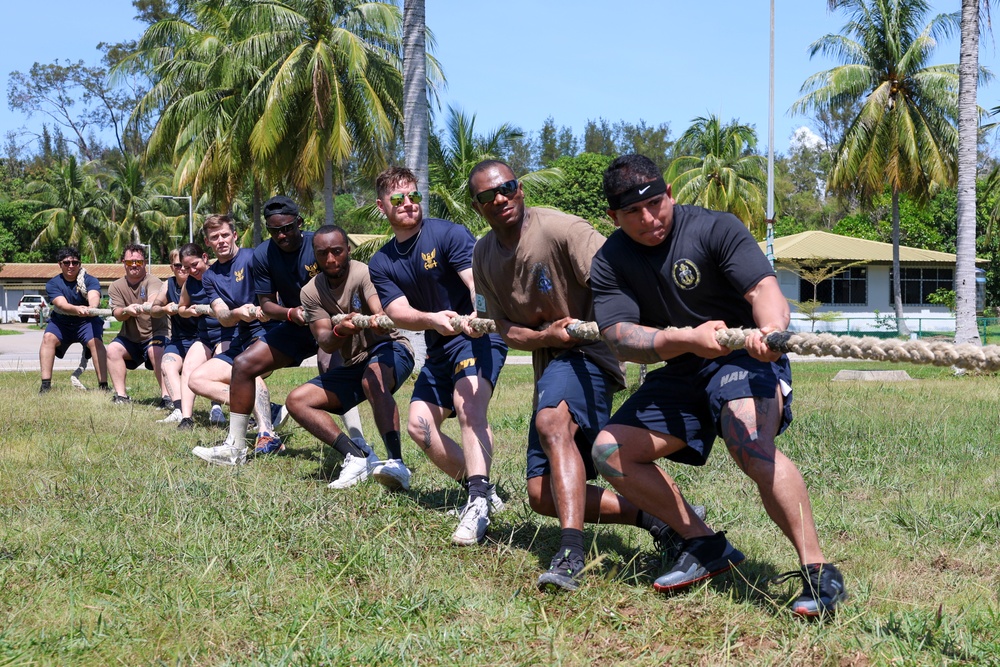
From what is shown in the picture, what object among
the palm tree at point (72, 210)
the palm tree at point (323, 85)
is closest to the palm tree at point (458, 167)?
the palm tree at point (323, 85)

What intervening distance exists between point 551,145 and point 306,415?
9322 centimetres

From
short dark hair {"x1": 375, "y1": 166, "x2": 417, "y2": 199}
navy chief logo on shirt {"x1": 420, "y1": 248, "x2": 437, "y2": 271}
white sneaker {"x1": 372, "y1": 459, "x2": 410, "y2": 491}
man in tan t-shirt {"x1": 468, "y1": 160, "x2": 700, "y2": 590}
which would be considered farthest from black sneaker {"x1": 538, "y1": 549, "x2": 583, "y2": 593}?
short dark hair {"x1": 375, "y1": 166, "x2": 417, "y2": 199}

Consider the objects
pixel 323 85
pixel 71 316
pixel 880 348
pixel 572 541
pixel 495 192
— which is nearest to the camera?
pixel 880 348

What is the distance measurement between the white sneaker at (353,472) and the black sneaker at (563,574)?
2250 mm

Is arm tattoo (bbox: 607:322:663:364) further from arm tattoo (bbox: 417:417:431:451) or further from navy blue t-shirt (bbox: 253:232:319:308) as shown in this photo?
navy blue t-shirt (bbox: 253:232:319:308)

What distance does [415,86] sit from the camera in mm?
14789

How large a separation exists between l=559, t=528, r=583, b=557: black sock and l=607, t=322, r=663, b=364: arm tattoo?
799 millimetres

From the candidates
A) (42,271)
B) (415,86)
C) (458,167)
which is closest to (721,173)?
(458,167)

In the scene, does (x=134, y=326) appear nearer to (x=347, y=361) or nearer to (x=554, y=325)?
(x=347, y=361)

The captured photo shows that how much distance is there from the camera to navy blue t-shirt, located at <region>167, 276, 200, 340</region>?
1084cm

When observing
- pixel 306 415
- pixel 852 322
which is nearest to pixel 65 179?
pixel 852 322

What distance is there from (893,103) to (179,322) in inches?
1116

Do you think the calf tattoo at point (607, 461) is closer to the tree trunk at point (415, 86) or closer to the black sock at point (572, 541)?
the black sock at point (572, 541)

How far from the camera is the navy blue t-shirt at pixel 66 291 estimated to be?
12172mm
